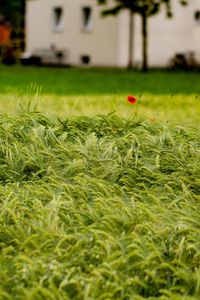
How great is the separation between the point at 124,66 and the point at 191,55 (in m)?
3.30

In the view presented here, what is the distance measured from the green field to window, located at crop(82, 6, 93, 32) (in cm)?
3610

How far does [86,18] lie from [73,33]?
3.93 feet

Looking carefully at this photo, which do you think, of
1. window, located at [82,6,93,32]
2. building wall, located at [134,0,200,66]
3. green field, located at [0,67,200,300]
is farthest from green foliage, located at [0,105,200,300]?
window, located at [82,6,93,32]

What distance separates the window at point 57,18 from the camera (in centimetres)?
4530

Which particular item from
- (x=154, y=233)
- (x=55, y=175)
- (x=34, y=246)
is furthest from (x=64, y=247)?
(x=55, y=175)

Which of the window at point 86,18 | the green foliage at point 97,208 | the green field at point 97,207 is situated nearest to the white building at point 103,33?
the window at point 86,18

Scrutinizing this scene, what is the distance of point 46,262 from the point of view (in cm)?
461

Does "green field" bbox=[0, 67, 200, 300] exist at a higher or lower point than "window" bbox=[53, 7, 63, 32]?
lower

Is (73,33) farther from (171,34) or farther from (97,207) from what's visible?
(97,207)

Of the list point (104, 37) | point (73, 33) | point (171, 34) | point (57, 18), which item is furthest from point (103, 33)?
point (57, 18)

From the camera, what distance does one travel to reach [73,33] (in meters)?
43.8

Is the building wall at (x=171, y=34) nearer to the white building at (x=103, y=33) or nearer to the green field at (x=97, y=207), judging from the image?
the white building at (x=103, y=33)

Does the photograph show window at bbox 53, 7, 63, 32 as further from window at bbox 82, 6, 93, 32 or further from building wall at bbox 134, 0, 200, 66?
building wall at bbox 134, 0, 200, 66

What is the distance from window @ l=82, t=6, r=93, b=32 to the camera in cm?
4366
